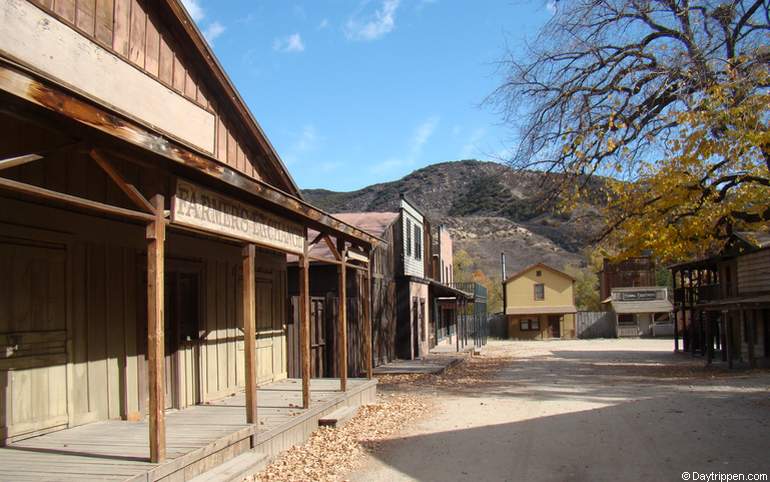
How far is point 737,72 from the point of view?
14.9m

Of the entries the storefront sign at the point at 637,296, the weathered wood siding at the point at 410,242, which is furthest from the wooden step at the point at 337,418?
the storefront sign at the point at 637,296

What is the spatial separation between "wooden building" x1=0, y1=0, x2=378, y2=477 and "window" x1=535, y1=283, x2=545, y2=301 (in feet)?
156

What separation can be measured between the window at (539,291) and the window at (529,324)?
1.92 m

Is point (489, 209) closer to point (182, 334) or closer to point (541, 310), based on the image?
point (541, 310)

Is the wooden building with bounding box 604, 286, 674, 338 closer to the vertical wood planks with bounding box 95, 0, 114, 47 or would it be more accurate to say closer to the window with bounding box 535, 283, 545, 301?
the window with bounding box 535, 283, 545, 301

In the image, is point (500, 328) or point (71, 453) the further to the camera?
point (500, 328)

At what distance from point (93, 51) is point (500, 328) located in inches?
2085

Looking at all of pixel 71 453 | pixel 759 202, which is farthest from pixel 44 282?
pixel 759 202

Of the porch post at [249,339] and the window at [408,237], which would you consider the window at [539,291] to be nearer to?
the window at [408,237]

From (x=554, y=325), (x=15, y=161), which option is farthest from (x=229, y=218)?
(x=554, y=325)

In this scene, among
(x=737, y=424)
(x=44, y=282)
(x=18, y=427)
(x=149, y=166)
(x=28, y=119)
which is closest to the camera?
(x=28, y=119)

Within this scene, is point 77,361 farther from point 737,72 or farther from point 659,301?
point 659,301

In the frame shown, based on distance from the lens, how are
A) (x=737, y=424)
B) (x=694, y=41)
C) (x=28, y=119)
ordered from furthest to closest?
(x=694, y=41) → (x=737, y=424) → (x=28, y=119)

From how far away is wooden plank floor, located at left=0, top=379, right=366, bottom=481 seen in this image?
5.63 m
